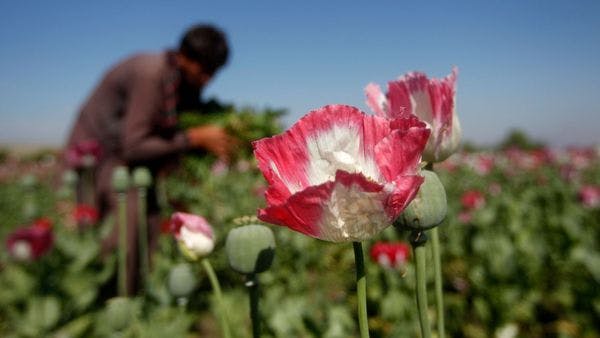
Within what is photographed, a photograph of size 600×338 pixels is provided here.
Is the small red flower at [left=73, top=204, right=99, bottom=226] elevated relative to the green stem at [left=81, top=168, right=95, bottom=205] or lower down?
lower down

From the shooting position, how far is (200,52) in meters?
2.63

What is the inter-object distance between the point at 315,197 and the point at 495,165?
6782 millimetres

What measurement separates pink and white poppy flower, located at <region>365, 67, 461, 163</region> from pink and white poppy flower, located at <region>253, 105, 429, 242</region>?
0.34 ft

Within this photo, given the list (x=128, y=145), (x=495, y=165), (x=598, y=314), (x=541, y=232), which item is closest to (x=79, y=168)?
(x=128, y=145)

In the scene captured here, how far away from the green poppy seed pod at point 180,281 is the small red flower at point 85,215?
6.97 feet

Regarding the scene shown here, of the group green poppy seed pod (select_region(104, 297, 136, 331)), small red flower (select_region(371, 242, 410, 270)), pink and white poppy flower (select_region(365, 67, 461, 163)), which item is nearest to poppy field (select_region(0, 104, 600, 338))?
small red flower (select_region(371, 242, 410, 270))

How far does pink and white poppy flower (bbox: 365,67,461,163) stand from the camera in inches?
19.7

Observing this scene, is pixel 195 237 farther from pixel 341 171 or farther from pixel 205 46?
pixel 205 46

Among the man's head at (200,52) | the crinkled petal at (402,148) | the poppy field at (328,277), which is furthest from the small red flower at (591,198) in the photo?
the crinkled petal at (402,148)

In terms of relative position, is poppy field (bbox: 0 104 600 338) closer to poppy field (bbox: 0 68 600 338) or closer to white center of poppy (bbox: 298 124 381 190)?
poppy field (bbox: 0 68 600 338)

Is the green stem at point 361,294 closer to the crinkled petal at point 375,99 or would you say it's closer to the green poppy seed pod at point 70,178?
the crinkled petal at point 375,99

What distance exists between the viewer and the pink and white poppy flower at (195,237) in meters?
0.71

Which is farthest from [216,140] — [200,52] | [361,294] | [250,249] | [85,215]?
[361,294]

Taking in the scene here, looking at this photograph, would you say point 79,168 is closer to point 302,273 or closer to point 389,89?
point 302,273
